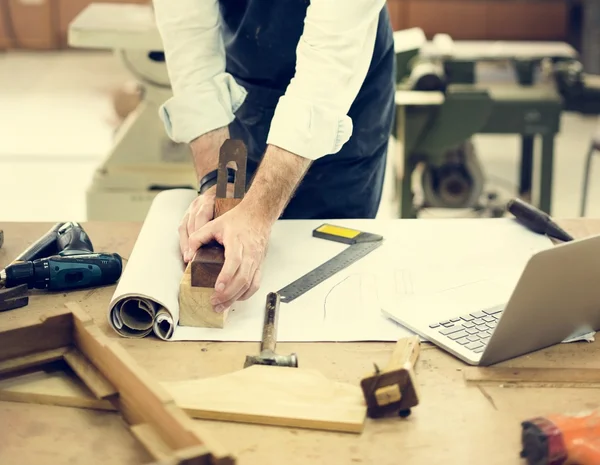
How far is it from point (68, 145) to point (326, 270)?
329 cm

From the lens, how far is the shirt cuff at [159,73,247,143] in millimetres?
1362

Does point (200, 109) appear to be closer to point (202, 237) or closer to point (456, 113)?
point (202, 237)

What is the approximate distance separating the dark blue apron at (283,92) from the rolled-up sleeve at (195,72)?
71mm

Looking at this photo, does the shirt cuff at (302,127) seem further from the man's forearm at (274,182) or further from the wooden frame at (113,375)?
the wooden frame at (113,375)

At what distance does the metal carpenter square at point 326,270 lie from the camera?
3.73 ft

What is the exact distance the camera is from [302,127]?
1.19 metres

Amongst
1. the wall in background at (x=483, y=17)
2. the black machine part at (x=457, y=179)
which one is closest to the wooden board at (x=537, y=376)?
the black machine part at (x=457, y=179)

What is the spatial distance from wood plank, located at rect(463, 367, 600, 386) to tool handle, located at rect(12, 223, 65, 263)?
629mm

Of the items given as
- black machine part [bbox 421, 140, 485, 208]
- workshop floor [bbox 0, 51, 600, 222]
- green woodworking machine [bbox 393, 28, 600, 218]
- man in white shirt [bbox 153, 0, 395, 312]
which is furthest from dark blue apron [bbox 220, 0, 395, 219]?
workshop floor [bbox 0, 51, 600, 222]

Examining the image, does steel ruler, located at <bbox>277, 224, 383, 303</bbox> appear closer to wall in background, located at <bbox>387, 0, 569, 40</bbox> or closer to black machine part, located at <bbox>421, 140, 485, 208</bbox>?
black machine part, located at <bbox>421, 140, 485, 208</bbox>

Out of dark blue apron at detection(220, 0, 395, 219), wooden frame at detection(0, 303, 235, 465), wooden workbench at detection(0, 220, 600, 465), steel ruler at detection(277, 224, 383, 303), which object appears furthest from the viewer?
dark blue apron at detection(220, 0, 395, 219)

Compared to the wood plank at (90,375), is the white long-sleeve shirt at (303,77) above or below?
above

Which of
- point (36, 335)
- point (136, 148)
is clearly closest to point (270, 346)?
point (36, 335)

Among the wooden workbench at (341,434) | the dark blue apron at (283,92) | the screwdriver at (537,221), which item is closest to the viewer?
the wooden workbench at (341,434)
